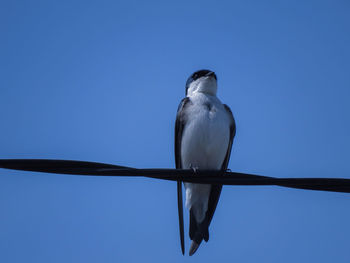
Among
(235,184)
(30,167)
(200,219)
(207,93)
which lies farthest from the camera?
(207,93)

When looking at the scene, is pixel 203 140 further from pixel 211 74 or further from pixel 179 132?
pixel 211 74

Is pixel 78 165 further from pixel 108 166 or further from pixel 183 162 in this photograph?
pixel 183 162

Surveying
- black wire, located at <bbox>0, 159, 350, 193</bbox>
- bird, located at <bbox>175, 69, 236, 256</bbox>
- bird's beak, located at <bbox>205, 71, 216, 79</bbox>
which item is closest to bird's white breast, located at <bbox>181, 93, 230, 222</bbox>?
bird, located at <bbox>175, 69, 236, 256</bbox>

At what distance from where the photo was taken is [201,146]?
204 inches

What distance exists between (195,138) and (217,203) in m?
0.99

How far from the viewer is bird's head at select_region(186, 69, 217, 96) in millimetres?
6145

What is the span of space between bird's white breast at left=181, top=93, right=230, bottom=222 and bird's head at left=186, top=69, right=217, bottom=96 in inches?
19.9

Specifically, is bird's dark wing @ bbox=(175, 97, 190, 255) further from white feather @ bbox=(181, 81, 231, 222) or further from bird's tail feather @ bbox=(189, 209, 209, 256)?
bird's tail feather @ bbox=(189, 209, 209, 256)

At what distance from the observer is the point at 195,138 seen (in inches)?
203

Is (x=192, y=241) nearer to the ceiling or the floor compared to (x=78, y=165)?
nearer to the floor

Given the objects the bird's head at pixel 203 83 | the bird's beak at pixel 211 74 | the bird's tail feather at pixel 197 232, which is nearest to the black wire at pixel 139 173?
the bird's tail feather at pixel 197 232

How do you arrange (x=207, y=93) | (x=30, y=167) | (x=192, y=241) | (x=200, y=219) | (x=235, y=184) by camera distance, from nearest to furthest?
(x=30, y=167) < (x=235, y=184) < (x=192, y=241) < (x=200, y=219) < (x=207, y=93)

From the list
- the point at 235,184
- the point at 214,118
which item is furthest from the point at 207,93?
the point at 235,184

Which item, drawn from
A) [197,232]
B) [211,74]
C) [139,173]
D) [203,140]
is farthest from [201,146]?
[139,173]
